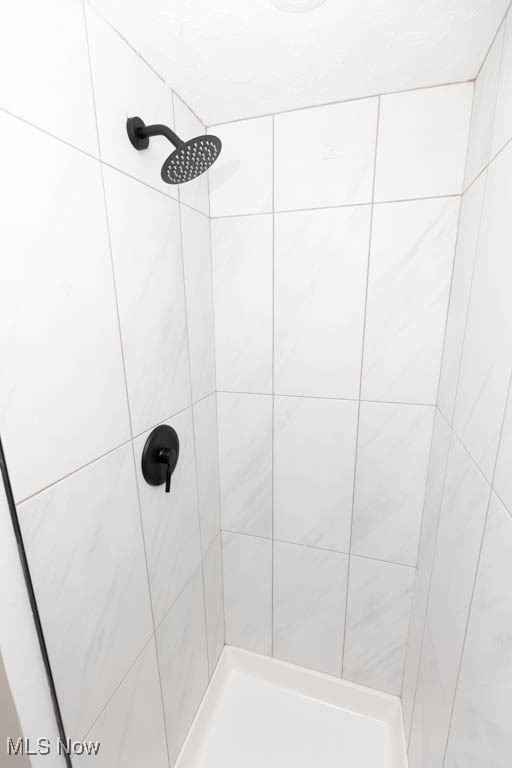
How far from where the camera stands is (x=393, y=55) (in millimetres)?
700

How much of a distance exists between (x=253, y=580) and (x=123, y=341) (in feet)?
3.29

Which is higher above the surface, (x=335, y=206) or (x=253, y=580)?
(x=335, y=206)

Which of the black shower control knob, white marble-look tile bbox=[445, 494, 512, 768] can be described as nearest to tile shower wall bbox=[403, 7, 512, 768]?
white marble-look tile bbox=[445, 494, 512, 768]

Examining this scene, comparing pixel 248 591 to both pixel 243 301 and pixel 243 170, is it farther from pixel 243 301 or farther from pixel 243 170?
pixel 243 170

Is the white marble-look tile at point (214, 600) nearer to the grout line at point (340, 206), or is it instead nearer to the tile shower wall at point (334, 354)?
the tile shower wall at point (334, 354)

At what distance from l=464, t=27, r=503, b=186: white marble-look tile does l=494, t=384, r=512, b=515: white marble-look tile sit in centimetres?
52

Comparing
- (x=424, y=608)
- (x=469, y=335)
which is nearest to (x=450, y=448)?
(x=469, y=335)

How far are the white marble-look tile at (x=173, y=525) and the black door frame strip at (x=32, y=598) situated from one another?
26 centimetres

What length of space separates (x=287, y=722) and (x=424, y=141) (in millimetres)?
1768

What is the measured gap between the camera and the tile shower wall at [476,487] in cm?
50

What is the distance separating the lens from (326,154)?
34.8 inches

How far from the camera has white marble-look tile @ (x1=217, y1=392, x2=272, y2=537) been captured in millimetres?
1102

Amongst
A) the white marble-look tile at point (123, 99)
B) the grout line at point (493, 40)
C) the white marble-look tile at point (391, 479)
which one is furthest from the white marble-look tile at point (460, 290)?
the white marble-look tile at point (123, 99)

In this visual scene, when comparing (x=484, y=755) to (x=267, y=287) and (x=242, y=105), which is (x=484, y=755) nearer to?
(x=267, y=287)
